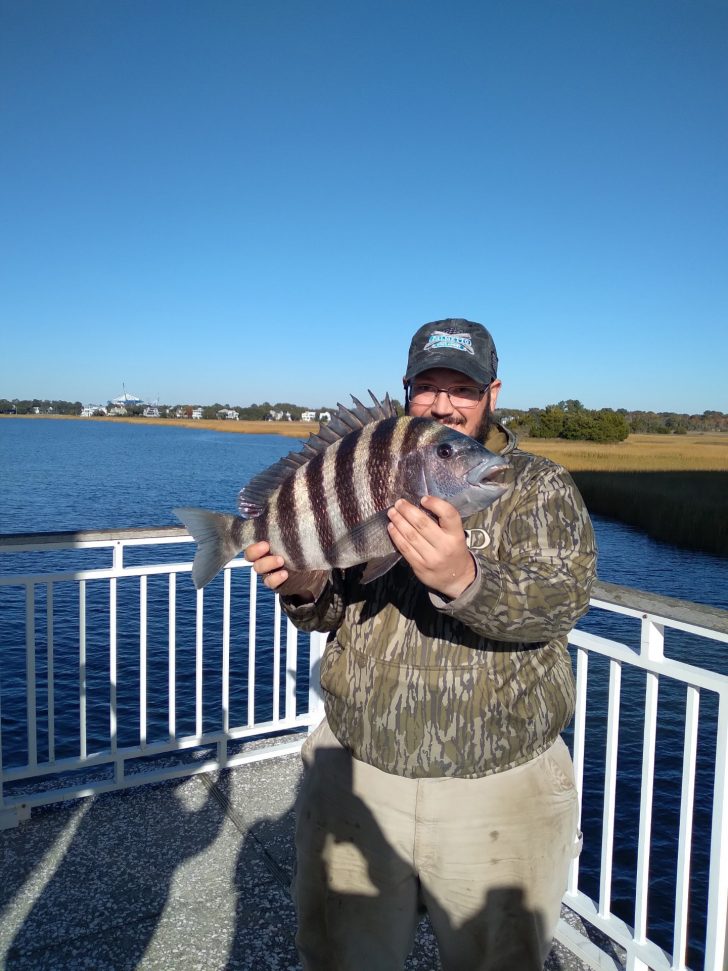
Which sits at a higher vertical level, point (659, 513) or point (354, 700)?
point (354, 700)

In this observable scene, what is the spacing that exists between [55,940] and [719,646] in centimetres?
1177

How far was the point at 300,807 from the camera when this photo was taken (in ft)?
6.45

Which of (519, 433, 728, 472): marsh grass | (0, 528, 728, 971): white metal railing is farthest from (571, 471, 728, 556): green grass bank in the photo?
(0, 528, 728, 971): white metal railing

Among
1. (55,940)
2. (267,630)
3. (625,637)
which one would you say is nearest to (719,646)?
(625,637)

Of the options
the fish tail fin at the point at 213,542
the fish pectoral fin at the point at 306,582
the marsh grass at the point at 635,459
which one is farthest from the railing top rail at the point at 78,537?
the marsh grass at the point at 635,459

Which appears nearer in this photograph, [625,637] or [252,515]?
[252,515]

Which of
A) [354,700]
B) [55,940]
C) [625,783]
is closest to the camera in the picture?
[354,700]

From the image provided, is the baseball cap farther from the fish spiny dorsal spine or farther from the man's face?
the fish spiny dorsal spine

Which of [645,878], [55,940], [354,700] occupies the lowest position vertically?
[55,940]

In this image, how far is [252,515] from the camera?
75.0 inches

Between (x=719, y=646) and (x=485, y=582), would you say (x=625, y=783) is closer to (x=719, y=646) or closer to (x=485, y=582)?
(x=719, y=646)

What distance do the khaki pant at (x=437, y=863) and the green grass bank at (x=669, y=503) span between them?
21.5 metres

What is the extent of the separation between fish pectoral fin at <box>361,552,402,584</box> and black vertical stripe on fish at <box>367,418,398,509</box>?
128mm

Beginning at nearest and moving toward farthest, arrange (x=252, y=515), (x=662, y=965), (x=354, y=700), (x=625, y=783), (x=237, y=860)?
(x=354, y=700) → (x=252, y=515) → (x=662, y=965) → (x=237, y=860) → (x=625, y=783)
